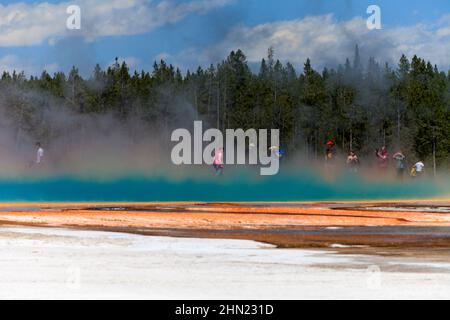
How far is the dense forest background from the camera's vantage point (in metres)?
96.4

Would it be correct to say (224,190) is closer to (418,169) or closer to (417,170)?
(418,169)

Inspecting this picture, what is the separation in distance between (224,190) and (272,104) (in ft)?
224

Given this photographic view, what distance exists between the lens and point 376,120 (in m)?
102

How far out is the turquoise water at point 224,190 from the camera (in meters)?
36.7
